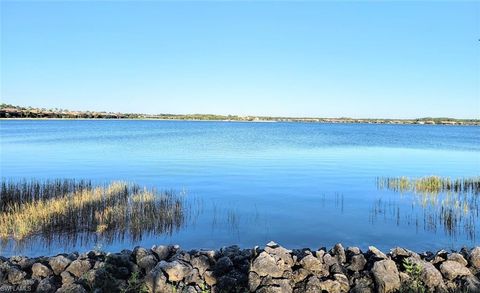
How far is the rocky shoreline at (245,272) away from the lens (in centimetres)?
968

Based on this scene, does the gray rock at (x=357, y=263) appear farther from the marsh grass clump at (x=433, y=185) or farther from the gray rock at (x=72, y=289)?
the marsh grass clump at (x=433, y=185)

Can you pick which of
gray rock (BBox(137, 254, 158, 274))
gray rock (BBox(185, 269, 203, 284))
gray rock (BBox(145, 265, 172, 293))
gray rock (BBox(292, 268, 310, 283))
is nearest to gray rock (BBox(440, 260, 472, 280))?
gray rock (BBox(292, 268, 310, 283))

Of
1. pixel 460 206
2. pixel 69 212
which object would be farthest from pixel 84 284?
pixel 460 206

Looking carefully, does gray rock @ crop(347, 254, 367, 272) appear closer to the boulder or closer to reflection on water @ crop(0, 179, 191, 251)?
the boulder

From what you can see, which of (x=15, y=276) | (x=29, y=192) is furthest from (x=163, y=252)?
(x=29, y=192)

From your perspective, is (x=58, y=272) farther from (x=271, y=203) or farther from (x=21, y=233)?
(x=271, y=203)

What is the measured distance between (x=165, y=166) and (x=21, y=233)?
77.8 ft

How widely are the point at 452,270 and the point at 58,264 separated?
9.20 metres

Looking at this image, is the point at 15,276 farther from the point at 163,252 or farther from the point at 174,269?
the point at 174,269

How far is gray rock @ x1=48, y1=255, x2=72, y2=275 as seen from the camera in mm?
10398

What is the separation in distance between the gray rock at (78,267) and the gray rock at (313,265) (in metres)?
4.97

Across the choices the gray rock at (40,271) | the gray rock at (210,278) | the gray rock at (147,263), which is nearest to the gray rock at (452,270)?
the gray rock at (210,278)

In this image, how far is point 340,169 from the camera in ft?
126

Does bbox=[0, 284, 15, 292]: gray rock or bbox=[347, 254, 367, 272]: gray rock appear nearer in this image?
bbox=[0, 284, 15, 292]: gray rock
